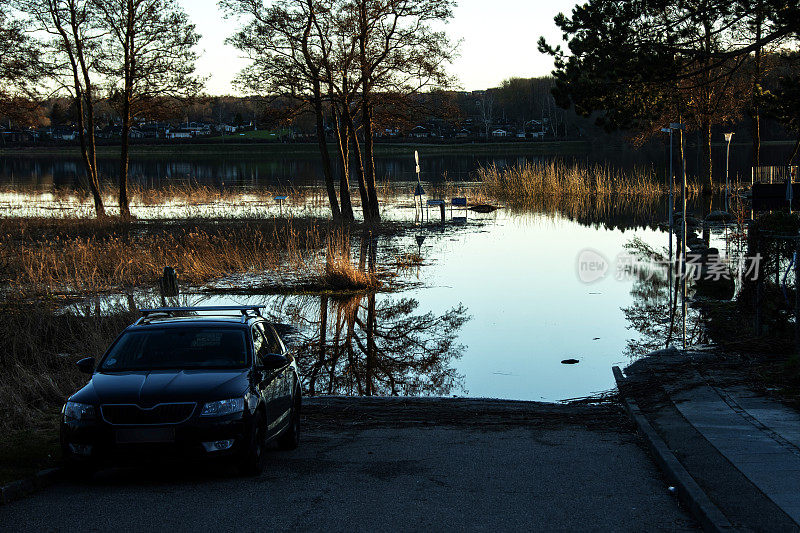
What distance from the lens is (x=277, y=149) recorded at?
133375mm

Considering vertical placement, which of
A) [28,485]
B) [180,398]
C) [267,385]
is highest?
[180,398]

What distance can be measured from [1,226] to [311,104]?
45.6 feet

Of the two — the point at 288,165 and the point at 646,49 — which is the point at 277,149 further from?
the point at 646,49

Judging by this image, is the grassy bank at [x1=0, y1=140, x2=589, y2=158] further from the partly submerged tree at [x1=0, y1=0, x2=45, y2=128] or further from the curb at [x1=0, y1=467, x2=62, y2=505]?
the curb at [x1=0, y1=467, x2=62, y2=505]

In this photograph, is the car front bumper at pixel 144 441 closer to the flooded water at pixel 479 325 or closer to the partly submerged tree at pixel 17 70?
the flooded water at pixel 479 325

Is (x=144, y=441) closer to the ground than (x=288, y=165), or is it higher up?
closer to the ground

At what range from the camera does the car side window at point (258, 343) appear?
9180 mm

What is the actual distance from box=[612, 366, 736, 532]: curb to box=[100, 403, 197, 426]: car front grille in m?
4.23

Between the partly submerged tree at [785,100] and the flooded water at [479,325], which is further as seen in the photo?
the partly submerged tree at [785,100]

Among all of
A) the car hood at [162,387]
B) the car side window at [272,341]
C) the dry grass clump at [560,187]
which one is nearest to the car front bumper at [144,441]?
the car hood at [162,387]

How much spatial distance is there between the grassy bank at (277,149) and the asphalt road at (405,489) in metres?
113

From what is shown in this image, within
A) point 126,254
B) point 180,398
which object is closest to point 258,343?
point 180,398

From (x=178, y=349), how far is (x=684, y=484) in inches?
194

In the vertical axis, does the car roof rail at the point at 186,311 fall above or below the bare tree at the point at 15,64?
below
